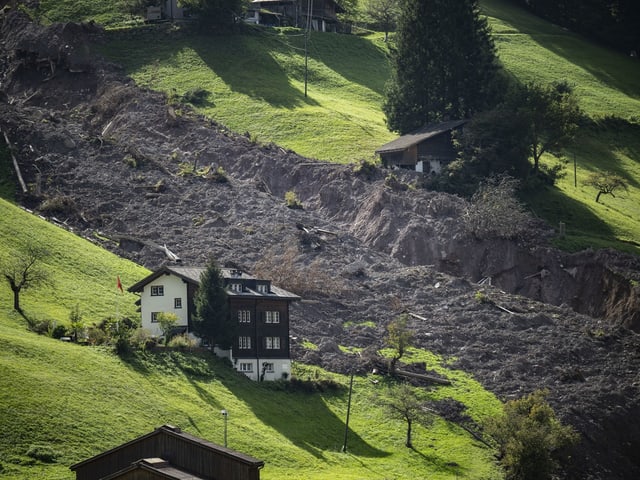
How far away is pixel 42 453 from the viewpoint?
71.2 m

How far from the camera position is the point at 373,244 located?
12400 cm

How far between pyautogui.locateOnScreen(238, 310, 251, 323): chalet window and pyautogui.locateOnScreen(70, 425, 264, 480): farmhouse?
29.2 metres

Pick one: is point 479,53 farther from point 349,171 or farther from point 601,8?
point 601,8

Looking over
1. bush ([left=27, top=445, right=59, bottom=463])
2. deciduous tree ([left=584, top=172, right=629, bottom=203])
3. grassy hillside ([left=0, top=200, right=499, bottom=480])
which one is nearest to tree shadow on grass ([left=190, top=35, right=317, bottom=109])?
deciduous tree ([left=584, top=172, right=629, bottom=203])

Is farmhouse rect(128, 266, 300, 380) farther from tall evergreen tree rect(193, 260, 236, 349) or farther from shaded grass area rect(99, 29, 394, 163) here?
shaded grass area rect(99, 29, 394, 163)

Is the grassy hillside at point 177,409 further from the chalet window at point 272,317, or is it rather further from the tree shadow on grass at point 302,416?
the chalet window at point 272,317

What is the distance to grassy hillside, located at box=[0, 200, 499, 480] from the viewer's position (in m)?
75.1

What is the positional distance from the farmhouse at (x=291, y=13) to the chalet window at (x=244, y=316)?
90.6 m

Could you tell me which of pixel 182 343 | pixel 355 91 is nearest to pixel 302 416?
pixel 182 343

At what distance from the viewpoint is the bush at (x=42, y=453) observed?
233 feet

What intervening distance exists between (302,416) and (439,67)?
207 feet

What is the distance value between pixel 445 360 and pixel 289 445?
2429 centimetres

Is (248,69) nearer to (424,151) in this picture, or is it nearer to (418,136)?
(418,136)

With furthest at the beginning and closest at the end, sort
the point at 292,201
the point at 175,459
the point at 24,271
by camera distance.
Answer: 1. the point at 292,201
2. the point at 24,271
3. the point at 175,459
